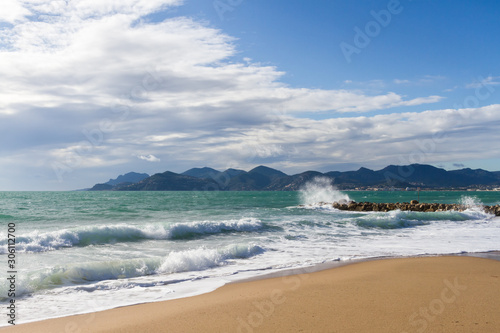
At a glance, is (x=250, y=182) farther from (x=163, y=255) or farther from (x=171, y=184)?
(x=163, y=255)

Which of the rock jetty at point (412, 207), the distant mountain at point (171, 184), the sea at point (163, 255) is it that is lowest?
the rock jetty at point (412, 207)

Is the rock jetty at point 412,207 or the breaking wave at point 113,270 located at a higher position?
the breaking wave at point 113,270

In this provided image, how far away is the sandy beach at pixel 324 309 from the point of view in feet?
17.1

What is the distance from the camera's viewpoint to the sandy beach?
5.22 metres

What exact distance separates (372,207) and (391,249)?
2872cm

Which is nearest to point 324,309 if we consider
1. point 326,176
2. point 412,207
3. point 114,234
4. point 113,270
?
point 113,270

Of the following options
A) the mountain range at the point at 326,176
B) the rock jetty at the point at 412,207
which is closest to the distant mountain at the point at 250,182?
the mountain range at the point at 326,176

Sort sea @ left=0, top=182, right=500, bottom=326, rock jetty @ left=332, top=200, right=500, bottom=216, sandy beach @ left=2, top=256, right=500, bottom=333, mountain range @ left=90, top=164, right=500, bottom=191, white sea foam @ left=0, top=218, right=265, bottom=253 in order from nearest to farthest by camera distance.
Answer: sandy beach @ left=2, top=256, right=500, bottom=333, sea @ left=0, top=182, right=500, bottom=326, white sea foam @ left=0, top=218, right=265, bottom=253, rock jetty @ left=332, top=200, right=500, bottom=216, mountain range @ left=90, top=164, right=500, bottom=191

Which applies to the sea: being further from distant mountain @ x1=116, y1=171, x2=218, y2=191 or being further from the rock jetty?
distant mountain @ x1=116, y1=171, x2=218, y2=191

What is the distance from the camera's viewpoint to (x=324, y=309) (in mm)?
5934

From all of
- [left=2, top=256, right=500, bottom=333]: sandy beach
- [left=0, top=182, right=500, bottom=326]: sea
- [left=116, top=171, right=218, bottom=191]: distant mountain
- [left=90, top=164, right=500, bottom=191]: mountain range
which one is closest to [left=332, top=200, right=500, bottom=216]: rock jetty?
[left=0, top=182, right=500, bottom=326]: sea

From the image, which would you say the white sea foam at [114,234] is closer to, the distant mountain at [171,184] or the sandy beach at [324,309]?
the sandy beach at [324,309]

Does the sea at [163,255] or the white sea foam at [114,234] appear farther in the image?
the white sea foam at [114,234]

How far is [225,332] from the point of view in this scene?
200 inches
